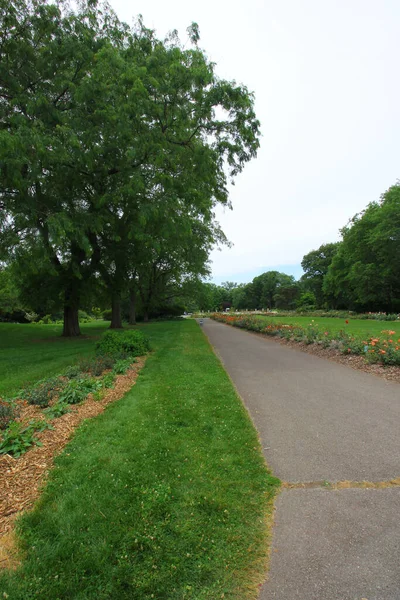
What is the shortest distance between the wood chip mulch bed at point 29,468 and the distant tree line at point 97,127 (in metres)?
5.85

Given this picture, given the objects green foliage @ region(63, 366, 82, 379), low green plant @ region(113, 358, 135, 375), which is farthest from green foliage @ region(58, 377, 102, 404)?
low green plant @ region(113, 358, 135, 375)

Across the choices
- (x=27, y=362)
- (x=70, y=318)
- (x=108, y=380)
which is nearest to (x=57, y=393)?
(x=108, y=380)

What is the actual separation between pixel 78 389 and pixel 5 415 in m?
1.36

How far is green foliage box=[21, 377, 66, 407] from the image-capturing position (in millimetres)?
5109

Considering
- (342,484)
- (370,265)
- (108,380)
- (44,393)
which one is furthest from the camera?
(370,265)

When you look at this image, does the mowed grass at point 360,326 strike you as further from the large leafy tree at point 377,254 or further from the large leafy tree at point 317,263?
the large leafy tree at point 317,263

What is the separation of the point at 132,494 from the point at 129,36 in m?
14.0

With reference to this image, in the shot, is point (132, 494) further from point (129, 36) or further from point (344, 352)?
point (129, 36)

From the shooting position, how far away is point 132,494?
262 cm

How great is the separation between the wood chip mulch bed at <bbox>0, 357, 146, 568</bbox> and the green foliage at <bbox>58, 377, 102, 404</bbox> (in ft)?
0.77

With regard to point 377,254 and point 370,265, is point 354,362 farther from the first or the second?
point 377,254

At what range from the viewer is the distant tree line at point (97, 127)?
8961 mm

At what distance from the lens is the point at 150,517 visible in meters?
2.37

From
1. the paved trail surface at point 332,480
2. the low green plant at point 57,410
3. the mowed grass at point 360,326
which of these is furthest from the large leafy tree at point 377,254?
the low green plant at point 57,410
